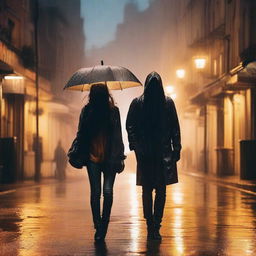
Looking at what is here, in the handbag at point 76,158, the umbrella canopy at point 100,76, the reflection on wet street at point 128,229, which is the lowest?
the reflection on wet street at point 128,229

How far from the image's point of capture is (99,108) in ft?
27.7

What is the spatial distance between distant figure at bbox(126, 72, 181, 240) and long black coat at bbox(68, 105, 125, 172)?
0.99 ft

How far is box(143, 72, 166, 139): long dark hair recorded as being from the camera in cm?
870

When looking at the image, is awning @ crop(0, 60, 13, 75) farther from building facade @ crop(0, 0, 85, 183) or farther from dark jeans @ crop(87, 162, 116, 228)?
dark jeans @ crop(87, 162, 116, 228)

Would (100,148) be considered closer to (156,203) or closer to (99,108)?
(99,108)

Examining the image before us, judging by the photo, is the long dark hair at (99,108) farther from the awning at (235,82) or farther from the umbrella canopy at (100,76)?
the awning at (235,82)

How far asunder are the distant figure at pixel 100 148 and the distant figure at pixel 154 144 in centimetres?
34

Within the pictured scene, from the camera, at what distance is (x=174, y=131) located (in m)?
8.77

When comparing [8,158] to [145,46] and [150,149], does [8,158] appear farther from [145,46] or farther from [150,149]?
[145,46]

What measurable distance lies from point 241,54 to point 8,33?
975 cm

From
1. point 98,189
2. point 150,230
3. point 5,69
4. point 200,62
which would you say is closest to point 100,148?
point 98,189

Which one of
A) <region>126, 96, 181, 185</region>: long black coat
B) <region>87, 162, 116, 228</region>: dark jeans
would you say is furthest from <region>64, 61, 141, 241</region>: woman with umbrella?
<region>126, 96, 181, 185</region>: long black coat

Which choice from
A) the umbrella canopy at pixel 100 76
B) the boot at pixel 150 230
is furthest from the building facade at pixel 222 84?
the boot at pixel 150 230

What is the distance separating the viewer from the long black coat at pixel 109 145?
27.1 feet
